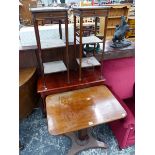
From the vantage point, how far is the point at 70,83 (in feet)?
5.16

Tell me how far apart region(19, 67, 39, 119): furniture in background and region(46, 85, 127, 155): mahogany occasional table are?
0.31 metres

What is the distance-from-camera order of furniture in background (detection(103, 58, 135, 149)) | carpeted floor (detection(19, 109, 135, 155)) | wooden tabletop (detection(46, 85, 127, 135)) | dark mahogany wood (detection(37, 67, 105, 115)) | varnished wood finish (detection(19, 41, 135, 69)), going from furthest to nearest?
furniture in background (detection(103, 58, 135, 149)) < varnished wood finish (detection(19, 41, 135, 69)) < carpeted floor (detection(19, 109, 135, 155)) < dark mahogany wood (detection(37, 67, 105, 115)) < wooden tabletop (detection(46, 85, 127, 135))

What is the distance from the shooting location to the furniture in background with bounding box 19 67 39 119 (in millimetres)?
1591

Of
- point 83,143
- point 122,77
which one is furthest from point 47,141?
point 122,77

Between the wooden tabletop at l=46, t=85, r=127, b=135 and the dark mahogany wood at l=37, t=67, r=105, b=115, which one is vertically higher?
the dark mahogany wood at l=37, t=67, r=105, b=115

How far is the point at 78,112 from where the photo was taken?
50.3 inches

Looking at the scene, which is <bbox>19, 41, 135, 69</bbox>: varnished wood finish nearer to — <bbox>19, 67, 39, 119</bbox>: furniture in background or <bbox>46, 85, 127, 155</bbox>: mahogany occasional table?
<bbox>19, 67, 39, 119</bbox>: furniture in background

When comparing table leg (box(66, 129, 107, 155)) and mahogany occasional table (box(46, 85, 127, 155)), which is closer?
mahogany occasional table (box(46, 85, 127, 155))

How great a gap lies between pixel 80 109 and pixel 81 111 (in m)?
0.02

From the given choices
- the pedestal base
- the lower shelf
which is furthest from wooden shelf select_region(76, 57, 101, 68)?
the pedestal base
